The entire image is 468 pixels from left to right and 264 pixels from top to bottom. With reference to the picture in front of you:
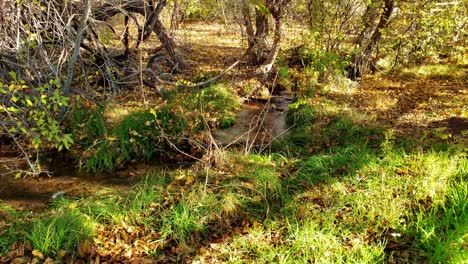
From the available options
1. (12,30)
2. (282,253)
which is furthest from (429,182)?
(12,30)

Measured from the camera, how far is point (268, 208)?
431 centimetres

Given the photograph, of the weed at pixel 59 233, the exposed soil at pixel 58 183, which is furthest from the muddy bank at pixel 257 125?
the weed at pixel 59 233

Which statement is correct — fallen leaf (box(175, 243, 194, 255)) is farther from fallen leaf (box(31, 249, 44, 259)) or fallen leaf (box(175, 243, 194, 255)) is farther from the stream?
the stream

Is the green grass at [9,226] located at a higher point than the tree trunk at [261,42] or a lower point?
lower

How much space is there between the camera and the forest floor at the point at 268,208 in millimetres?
3654

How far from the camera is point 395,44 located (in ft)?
32.5

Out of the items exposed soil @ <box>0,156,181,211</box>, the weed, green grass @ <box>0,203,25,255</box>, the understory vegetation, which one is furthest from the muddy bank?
green grass @ <box>0,203,25,255</box>

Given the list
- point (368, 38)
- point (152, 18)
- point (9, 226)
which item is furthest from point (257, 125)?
point (368, 38)

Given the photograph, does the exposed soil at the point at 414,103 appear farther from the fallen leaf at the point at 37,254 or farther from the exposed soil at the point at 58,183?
the fallen leaf at the point at 37,254

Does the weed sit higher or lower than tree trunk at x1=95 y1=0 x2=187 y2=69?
lower

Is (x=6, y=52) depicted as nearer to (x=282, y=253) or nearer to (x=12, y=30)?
(x=12, y=30)

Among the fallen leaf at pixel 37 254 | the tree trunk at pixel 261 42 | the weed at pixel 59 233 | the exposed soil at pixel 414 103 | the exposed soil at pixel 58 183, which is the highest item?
the tree trunk at pixel 261 42

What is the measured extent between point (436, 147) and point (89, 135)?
5664mm

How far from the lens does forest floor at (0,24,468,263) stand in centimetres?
365
